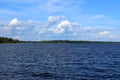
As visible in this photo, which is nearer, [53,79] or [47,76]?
[53,79]

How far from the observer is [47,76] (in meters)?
43.4

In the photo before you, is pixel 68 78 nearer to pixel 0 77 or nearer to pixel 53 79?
pixel 53 79

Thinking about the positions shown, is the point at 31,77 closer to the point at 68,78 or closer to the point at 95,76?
the point at 68,78

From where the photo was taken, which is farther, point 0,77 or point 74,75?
point 74,75

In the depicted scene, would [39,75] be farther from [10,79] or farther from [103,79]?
[103,79]

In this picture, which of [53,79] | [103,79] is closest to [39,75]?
[53,79]

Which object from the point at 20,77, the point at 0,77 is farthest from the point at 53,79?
the point at 0,77

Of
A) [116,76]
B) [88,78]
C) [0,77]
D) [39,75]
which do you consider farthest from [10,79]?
[116,76]

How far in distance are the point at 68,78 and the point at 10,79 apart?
894 centimetres

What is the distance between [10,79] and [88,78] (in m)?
12.1

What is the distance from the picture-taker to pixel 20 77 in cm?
4159

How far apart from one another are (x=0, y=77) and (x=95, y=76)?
49.9 feet

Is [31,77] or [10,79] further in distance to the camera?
[31,77]

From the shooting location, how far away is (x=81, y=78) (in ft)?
136
